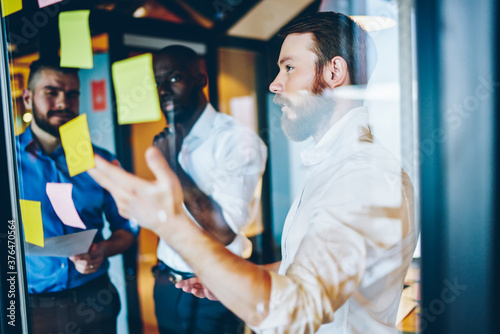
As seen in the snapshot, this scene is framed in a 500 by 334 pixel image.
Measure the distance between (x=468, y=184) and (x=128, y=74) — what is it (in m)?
0.91

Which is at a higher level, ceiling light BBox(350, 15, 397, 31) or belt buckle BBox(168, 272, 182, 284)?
ceiling light BBox(350, 15, 397, 31)

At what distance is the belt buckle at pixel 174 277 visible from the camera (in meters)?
1.09

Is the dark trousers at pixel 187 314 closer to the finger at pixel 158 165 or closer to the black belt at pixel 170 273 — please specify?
the black belt at pixel 170 273

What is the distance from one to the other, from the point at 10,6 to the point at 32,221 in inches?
29.4

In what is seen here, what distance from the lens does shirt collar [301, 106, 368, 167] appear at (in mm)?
817

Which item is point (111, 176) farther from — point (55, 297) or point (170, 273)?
point (55, 297)

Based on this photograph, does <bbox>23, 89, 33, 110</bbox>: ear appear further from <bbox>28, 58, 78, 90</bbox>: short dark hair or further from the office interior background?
the office interior background

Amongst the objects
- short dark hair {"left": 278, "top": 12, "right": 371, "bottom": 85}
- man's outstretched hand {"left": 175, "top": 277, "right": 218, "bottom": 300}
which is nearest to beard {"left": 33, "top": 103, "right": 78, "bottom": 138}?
man's outstretched hand {"left": 175, "top": 277, "right": 218, "bottom": 300}

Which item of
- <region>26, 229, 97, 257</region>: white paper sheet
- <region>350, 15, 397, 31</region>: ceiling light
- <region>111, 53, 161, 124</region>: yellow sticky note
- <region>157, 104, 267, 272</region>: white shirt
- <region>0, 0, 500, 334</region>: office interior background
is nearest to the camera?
<region>0, 0, 500, 334</region>: office interior background

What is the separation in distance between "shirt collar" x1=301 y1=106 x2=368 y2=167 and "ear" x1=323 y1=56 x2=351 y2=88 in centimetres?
7

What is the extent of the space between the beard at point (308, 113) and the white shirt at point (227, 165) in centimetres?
9

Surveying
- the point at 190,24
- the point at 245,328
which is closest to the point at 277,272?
the point at 245,328

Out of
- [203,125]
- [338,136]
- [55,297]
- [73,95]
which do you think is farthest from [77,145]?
[338,136]

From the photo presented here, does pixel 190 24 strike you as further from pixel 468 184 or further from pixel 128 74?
pixel 468 184
